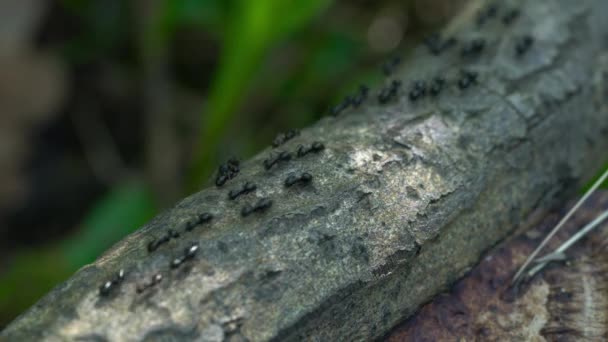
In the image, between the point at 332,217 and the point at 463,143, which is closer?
the point at 332,217

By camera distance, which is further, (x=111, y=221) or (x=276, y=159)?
(x=111, y=221)

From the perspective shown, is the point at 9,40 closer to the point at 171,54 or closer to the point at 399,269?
the point at 171,54

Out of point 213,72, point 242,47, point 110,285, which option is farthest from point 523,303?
point 213,72

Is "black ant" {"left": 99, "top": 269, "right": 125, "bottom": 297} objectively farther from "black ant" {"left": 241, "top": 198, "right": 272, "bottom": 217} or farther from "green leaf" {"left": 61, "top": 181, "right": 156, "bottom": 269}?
"green leaf" {"left": 61, "top": 181, "right": 156, "bottom": 269}

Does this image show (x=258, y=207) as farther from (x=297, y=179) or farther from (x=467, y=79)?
(x=467, y=79)

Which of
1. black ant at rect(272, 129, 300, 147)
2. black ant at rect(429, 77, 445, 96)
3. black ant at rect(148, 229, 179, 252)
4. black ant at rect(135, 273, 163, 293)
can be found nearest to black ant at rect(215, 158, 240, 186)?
black ant at rect(272, 129, 300, 147)

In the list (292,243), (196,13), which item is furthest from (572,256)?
(196,13)
